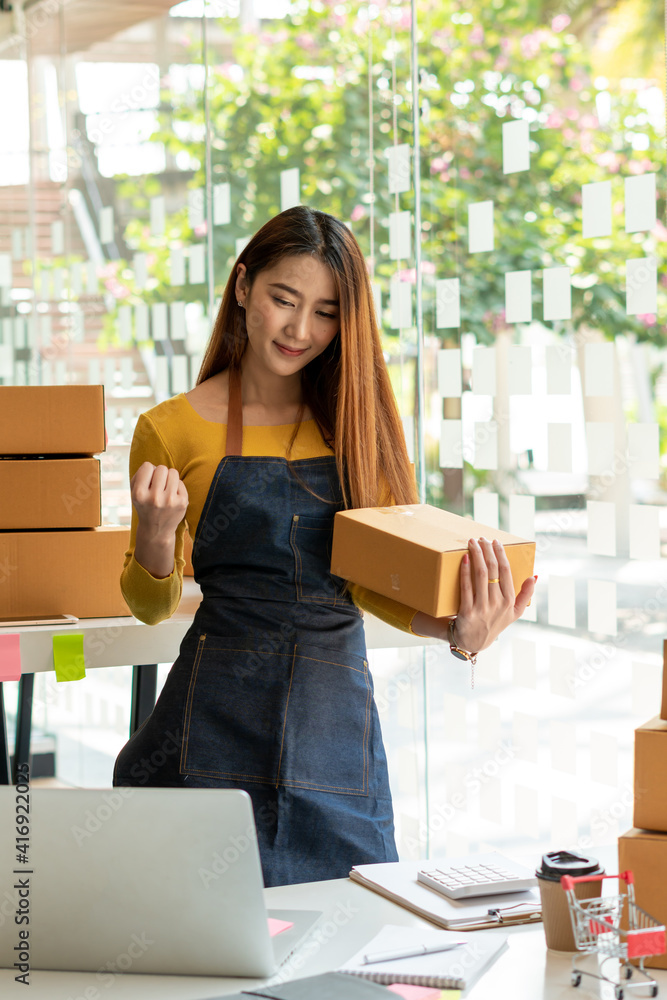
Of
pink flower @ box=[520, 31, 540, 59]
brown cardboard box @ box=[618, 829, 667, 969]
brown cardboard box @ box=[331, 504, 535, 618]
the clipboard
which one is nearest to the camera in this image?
brown cardboard box @ box=[618, 829, 667, 969]

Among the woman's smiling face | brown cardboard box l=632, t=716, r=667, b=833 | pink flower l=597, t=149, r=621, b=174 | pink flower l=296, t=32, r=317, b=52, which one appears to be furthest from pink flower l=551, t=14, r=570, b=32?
brown cardboard box l=632, t=716, r=667, b=833

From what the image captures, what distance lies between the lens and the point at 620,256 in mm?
2109

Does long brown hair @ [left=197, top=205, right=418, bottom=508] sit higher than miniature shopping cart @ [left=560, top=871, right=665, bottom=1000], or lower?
higher

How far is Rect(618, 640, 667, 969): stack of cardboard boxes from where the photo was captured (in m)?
1.05

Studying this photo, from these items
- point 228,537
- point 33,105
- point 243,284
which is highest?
point 33,105

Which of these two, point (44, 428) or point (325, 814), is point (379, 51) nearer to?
point (44, 428)

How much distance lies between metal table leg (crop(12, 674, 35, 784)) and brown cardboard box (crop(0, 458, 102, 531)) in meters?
0.87

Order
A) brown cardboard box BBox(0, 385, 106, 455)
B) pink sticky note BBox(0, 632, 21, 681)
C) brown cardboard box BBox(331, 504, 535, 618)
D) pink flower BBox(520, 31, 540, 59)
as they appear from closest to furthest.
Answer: brown cardboard box BBox(331, 504, 535, 618) → pink sticky note BBox(0, 632, 21, 681) → brown cardboard box BBox(0, 385, 106, 455) → pink flower BBox(520, 31, 540, 59)

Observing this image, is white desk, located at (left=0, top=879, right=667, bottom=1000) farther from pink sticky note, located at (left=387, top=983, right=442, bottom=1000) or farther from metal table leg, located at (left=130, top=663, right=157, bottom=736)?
metal table leg, located at (left=130, top=663, right=157, bottom=736)

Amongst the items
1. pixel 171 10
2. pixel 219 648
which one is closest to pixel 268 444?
pixel 219 648

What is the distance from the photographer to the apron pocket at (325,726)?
1.53 m

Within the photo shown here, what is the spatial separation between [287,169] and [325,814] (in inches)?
93.0

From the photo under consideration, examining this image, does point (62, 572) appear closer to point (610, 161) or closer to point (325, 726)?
point (325, 726)

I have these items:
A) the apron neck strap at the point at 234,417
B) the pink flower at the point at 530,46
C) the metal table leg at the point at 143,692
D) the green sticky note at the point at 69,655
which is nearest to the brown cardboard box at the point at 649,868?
the apron neck strap at the point at 234,417
